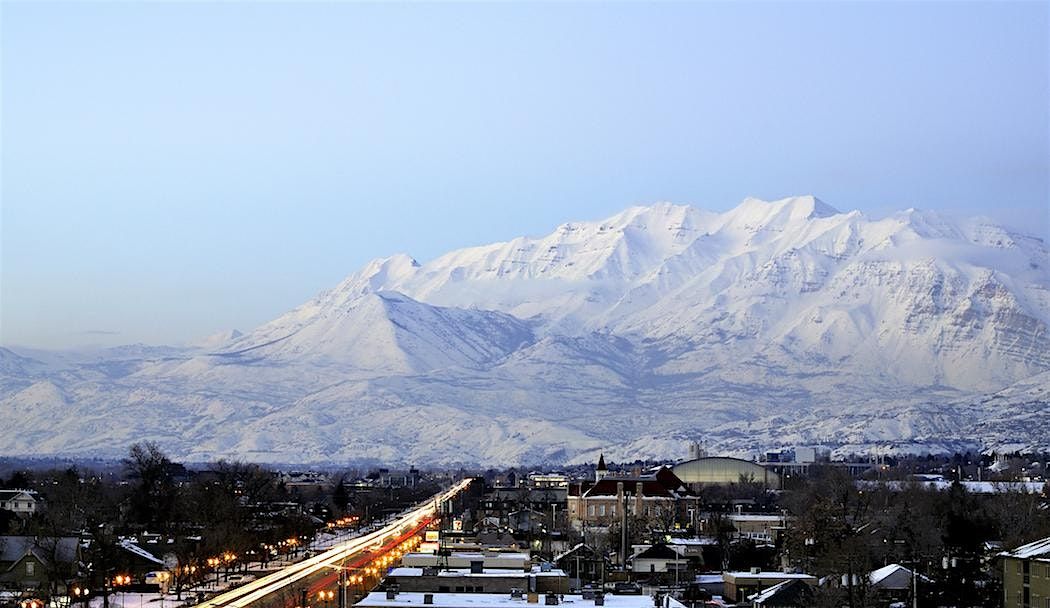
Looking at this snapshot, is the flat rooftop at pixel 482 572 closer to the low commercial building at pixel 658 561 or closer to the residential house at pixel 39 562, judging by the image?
the residential house at pixel 39 562

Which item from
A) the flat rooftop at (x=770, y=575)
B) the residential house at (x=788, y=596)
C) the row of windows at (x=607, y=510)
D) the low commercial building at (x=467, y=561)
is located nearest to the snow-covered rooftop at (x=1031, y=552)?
the residential house at (x=788, y=596)

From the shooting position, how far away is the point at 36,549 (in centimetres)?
7169

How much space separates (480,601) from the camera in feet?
199

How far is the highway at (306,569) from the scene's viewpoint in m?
65.3

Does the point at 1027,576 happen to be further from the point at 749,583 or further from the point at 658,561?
the point at 658,561

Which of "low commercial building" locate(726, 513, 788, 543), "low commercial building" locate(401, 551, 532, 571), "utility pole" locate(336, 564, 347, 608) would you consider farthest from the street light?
"low commercial building" locate(726, 513, 788, 543)

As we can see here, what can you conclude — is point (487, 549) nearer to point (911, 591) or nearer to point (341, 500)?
point (911, 591)

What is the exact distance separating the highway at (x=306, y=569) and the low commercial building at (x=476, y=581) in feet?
16.1

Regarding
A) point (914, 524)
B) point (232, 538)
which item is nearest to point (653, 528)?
point (914, 524)

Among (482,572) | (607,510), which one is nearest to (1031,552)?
(482,572)

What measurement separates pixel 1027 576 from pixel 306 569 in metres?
30.7

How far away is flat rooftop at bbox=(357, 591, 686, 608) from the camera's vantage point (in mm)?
58719

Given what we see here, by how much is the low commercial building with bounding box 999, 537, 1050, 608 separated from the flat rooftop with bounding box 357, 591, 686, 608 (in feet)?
35.8

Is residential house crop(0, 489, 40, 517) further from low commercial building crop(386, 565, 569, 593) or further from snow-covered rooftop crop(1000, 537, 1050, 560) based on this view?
snow-covered rooftop crop(1000, 537, 1050, 560)
